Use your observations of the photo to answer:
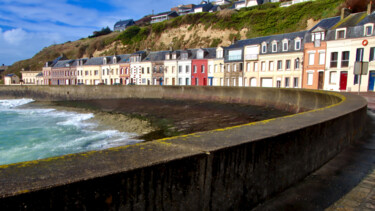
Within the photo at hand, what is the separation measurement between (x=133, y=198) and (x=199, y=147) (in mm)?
784

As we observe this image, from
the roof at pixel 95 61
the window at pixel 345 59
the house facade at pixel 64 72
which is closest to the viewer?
the window at pixel 345 59

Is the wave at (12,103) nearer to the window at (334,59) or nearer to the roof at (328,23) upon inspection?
the window at (334,59)

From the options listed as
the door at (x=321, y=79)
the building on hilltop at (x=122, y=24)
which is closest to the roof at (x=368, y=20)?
the door at (x=321, y=79)

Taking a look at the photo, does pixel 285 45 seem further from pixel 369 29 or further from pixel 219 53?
pixel 219 53

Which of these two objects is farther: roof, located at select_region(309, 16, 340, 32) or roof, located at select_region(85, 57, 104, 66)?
roof, located at select_region(85, 57, 104, 66)

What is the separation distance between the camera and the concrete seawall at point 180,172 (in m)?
1.57

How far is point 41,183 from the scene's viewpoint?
4.99ft

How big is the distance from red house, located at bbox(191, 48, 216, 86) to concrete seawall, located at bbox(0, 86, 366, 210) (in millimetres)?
42517

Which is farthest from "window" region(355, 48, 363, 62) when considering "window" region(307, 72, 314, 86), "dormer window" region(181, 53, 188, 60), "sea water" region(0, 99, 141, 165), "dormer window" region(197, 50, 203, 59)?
"dormer window" region(181, 53, 188, 60)

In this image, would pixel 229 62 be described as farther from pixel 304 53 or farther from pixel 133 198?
pixel 133 198

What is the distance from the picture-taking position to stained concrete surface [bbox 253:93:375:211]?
2971 millimetres

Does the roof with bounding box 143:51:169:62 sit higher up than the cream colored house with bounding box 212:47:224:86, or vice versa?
the roof with bounding box 143:51:169:62

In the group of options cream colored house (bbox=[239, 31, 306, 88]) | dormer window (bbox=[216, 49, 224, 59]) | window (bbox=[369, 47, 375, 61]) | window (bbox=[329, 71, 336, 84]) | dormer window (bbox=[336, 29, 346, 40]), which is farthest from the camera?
dormer window (bbox=[216, 49, 224, 59])

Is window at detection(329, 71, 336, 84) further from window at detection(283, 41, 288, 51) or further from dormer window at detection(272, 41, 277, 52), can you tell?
dormer window at detection(272, 41, 277, 52)
